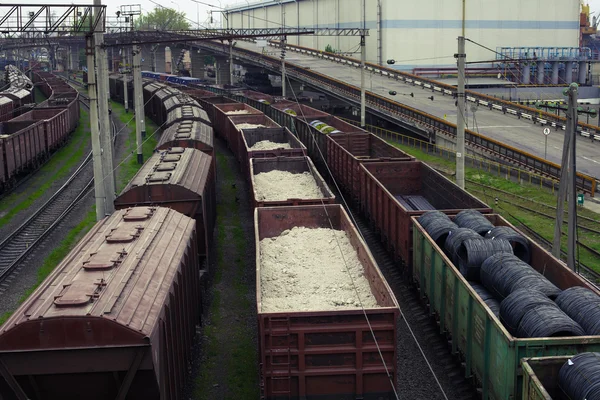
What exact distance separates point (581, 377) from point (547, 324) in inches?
74.9

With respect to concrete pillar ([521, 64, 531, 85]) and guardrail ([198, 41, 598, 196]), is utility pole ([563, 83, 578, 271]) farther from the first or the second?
concrete pillar ([521, 64, 531, 85])

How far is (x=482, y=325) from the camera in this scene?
1195 centimetres

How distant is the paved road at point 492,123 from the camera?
4294cm

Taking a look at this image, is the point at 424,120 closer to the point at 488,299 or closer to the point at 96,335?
the point at 488,299

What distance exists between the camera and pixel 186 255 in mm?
14484

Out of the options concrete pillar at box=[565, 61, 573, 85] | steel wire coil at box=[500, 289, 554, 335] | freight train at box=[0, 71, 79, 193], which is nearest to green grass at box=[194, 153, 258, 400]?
steel wire coil at box=[500, 289, 554, 335]

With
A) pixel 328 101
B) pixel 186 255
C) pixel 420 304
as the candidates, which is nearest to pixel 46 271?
pixel 186 255

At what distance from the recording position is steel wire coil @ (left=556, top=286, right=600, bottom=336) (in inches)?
436

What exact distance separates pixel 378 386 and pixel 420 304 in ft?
22.5

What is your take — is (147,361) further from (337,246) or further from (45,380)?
(337,246)

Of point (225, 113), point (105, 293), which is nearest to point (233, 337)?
point (105, 293)

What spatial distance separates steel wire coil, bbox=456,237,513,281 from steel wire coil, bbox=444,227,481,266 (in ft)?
1.56

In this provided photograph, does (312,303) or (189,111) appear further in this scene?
(189,111)

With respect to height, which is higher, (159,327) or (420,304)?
(159,327)
